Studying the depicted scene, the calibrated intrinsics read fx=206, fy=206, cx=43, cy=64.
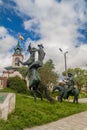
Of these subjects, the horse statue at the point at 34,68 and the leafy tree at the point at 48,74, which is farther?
the leafy tree at the point at 48,74

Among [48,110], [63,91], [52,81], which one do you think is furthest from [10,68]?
[48,110]

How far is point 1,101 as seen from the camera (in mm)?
7562

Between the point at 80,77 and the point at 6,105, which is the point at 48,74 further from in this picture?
the point at 6,105

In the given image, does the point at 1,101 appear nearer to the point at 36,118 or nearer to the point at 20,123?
the point at 20,123

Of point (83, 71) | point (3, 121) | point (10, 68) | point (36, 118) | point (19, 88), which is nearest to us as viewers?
point (3, 121)

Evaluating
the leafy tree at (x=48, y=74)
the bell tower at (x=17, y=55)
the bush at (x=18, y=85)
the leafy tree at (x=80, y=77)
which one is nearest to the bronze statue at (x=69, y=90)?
the bush at (x=18, y=85)

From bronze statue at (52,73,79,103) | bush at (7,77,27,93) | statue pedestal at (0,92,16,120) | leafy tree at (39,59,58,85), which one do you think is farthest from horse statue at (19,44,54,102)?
leafy tree at (39,59,58,85)

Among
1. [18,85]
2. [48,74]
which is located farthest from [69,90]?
[48,74]

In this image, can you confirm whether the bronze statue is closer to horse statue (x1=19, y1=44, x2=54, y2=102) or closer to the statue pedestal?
horse statue (x1=19, y1=44, x2=54, y2=102)

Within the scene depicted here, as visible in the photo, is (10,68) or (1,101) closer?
(1,101)

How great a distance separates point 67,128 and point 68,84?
8.62 metres

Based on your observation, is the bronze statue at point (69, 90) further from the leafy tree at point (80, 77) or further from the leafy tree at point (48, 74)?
the leafy tree at point (80, 77)

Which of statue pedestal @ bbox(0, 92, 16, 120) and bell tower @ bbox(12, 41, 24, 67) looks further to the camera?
bell tower @ bbox(12, 41, 24, 67)

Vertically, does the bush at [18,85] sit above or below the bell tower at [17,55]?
below
